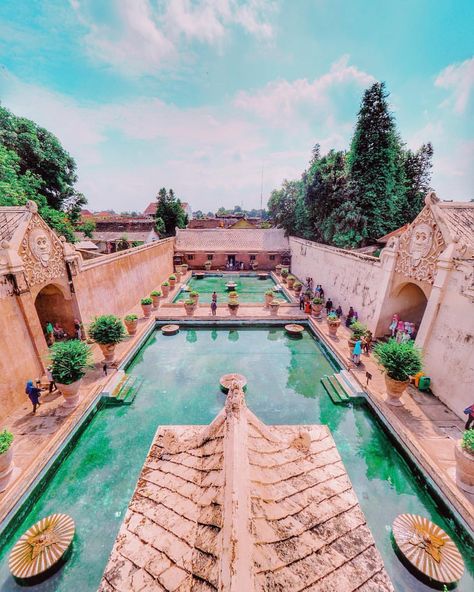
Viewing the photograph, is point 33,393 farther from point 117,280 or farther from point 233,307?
point 233,307

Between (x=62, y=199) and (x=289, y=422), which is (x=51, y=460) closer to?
(x=289, y=422)

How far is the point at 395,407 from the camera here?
8.80m

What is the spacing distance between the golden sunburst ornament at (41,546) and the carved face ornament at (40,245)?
8.28 m

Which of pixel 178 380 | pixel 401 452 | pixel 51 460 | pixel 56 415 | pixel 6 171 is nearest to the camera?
pixel 51 460

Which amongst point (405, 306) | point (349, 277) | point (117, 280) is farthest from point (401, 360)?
point (117, 280)

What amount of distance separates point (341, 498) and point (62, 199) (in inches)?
938

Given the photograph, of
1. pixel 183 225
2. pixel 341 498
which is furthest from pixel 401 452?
pixel 183 225

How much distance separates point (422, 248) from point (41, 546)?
13.7m

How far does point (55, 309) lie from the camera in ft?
40.6

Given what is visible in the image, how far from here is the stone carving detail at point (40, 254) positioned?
376 inches

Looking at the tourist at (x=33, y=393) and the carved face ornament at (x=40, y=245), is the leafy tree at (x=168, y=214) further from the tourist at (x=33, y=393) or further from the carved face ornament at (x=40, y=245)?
the tourist at (x=33, y=393)

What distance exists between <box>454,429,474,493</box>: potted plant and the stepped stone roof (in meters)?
4.37

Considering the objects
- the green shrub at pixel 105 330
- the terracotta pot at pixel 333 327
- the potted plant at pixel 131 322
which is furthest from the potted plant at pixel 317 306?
the green shrub at pixel 105 330

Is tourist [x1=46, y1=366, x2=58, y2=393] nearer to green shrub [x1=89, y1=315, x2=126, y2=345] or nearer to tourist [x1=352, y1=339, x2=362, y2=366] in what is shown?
green shrub [x1=89, y1=315, x2=126, y2=345]
